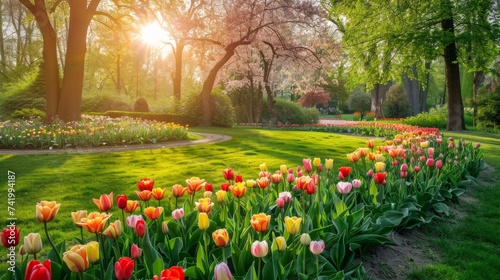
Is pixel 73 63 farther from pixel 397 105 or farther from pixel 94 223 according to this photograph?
pixel 397 105

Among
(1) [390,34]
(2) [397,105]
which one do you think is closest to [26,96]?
(1) [390,34]

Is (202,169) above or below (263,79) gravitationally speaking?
below

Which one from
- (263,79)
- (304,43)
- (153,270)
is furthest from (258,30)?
(153,270)

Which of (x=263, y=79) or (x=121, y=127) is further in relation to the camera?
(x=263, y=79)

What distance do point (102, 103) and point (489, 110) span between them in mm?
24859

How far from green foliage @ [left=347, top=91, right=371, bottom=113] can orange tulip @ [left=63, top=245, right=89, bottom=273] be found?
4319 centimetres

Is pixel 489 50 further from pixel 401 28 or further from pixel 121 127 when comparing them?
pixel 121 127

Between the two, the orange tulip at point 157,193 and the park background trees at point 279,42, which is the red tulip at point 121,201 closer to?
the orange tulip at point 157,193

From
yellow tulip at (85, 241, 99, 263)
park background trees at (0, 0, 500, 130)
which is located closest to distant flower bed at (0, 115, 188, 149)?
park background trees at (0, 0, 500, 130)

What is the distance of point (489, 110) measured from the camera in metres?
→ 16.0

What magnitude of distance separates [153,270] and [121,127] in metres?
10.8

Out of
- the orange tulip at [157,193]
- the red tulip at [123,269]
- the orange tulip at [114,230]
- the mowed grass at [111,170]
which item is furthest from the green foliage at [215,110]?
the red tulip at [123,269]

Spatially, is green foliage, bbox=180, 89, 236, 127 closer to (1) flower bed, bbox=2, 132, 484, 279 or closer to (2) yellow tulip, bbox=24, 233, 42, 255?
(1) flower bed, bbox=2, 132, 484, 279

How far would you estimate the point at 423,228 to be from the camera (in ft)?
12.8
